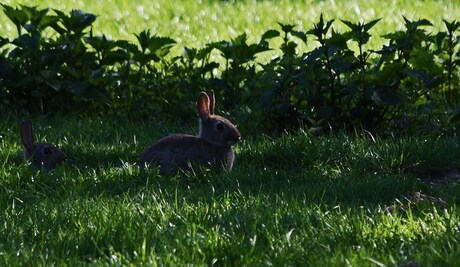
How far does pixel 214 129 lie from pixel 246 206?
158cm

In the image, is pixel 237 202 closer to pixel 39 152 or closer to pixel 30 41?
pixel 39 152

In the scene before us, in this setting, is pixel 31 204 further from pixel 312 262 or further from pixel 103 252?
pixel 312 262

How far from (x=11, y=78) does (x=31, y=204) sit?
3.08m

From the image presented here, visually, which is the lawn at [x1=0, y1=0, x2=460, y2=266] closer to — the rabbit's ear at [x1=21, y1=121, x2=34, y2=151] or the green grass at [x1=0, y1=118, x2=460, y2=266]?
the green grass at [x1=0, y1=118, x2=460, y2=266]

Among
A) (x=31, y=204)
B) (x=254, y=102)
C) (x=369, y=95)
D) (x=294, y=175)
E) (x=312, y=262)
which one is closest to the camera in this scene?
(x=312, y=262)

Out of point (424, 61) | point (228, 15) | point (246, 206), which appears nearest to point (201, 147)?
point (246, 206)

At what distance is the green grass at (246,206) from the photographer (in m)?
4.64

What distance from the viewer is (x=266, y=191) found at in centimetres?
618

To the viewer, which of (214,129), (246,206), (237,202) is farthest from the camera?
(214,129)

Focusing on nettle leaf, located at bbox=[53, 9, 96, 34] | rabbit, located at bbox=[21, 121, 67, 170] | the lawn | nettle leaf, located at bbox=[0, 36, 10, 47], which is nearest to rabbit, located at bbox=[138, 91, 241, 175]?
the lawn

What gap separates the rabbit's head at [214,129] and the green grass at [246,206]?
7.4 inches

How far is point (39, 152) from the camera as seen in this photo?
23.0 ft

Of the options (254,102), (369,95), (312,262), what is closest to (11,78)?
(254,102)

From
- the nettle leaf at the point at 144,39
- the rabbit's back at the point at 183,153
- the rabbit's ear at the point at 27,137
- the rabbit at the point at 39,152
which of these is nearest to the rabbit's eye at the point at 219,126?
the rabbit's back at the point at 183,153
